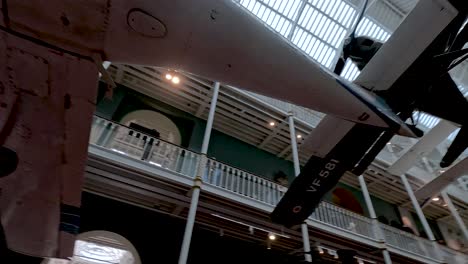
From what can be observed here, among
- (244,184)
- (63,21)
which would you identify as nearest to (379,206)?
(244,184)

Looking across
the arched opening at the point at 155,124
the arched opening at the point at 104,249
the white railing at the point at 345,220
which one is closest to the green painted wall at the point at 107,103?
the arched opening at the point at 155,124

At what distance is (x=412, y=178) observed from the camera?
12406 millimetres

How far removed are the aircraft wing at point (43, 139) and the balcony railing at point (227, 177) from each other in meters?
3.98

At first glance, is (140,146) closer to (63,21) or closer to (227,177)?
(227,177)

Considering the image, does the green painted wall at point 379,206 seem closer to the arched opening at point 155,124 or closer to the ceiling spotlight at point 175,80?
the arched opening at point 155,124

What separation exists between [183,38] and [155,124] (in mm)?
8852

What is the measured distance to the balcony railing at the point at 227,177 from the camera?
656cm

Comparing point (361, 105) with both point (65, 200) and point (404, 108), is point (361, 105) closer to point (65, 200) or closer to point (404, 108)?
point (404, 108)

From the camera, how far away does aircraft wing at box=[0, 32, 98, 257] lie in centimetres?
122

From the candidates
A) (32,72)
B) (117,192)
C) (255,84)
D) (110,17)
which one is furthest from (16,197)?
(117,192)

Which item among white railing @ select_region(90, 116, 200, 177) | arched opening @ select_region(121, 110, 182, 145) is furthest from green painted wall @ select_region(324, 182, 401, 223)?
white railing @ select_region(90, 116, 200, 177)

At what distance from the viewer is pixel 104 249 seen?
21.4ft

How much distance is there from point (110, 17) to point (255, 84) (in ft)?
2.42

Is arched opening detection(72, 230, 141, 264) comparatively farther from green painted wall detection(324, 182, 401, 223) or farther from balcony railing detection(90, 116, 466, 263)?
green painted wall detection(324, 182, 401, 223)
